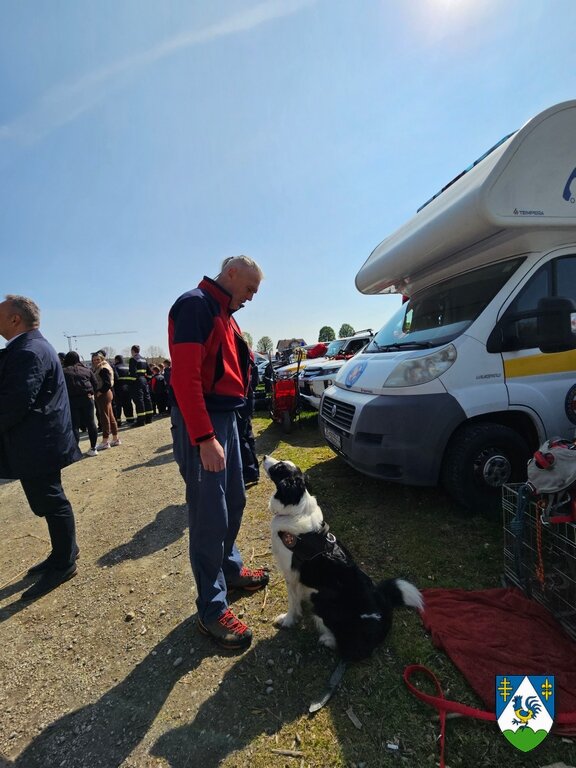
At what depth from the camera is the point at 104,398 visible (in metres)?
7.97

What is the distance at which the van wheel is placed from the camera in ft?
10.6

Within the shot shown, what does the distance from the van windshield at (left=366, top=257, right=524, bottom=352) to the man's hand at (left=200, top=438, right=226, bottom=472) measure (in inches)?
92.6

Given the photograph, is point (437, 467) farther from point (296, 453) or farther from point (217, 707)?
point (296, 453)

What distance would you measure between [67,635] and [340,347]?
1209 cm

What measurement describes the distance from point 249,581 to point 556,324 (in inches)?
131

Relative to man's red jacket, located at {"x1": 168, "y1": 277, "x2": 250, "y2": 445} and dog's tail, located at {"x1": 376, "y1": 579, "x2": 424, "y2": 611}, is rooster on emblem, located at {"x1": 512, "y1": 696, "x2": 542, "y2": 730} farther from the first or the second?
man's red jacket, located at {"x1": 168, "y1": 277, "x2": 250, "y2": 445}

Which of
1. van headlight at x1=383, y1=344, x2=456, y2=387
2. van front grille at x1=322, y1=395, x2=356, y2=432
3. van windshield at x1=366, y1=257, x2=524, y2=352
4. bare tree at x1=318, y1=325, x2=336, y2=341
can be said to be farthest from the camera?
bare tree at x1=318, y1=325, x2=336, y2=341

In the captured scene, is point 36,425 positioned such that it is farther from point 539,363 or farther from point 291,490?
point 539,363

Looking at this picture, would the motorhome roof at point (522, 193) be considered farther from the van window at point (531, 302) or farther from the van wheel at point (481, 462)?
the van wheel at point (481, 462)

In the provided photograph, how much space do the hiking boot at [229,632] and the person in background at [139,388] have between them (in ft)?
30.5

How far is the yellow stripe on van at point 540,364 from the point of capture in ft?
10.7

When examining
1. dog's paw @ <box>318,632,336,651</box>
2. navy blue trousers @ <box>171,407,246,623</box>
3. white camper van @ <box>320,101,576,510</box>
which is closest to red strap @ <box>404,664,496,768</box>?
dog's paw @ <box>318,632,336,651</box>

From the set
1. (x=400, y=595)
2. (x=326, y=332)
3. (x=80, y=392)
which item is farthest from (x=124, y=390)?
(x=326, y=332)

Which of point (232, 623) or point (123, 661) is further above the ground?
point (232, 623)
